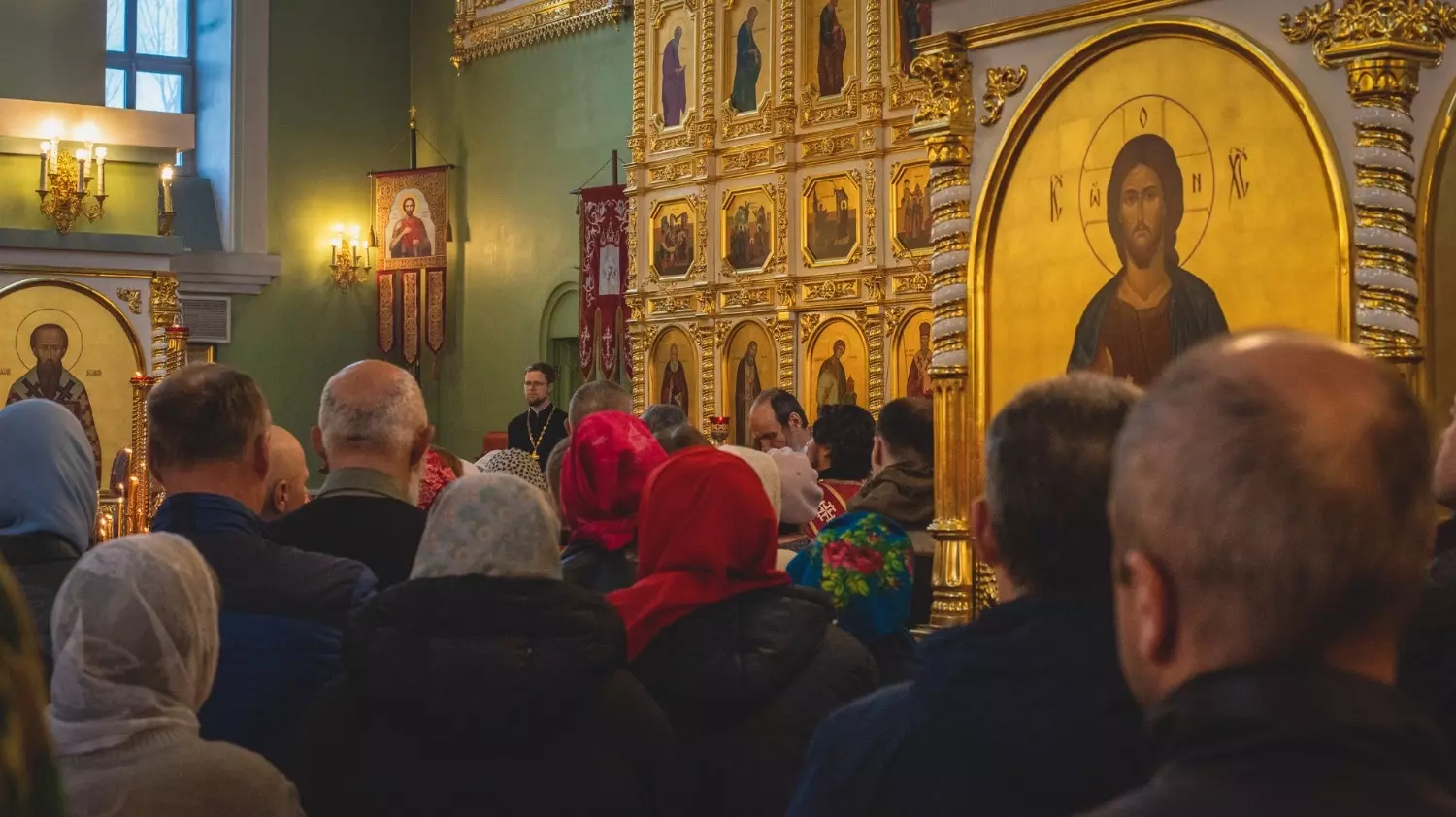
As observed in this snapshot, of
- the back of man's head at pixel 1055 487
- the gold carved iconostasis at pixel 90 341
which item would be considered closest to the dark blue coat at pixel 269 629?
the back of man's head at pixel 1055 487

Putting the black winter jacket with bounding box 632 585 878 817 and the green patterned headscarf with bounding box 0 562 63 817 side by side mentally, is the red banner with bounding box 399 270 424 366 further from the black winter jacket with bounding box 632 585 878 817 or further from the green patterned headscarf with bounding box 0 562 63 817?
the green patterned headscarf with bounding box 0 562 63 817

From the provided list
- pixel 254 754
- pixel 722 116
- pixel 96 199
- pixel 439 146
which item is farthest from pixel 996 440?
pixel 439 146

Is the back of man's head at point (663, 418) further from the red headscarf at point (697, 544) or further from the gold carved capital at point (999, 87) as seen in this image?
the red headscarf at point (697, 544)

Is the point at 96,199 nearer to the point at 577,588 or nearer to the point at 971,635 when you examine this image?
the point at 577,588

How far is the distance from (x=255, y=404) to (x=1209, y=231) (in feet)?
13.9

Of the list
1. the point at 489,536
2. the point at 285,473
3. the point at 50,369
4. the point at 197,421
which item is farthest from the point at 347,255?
the point at 489,536

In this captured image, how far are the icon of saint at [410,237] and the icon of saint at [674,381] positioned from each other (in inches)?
185

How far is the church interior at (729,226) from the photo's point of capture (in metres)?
5.90

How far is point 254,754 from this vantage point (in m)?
2.39

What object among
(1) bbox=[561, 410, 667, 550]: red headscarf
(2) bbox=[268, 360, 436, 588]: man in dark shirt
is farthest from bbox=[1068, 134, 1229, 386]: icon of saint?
(2) bbox=[268, 360, 436, 588]: man in dark shirt

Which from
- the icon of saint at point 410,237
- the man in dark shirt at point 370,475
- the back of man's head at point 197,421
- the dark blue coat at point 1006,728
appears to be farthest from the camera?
the icon of saint at point 410,237

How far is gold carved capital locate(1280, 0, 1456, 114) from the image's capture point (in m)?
5.87

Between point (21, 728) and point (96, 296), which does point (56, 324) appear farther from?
point (21, 728)

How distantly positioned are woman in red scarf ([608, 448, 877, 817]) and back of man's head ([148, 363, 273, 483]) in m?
0.85
